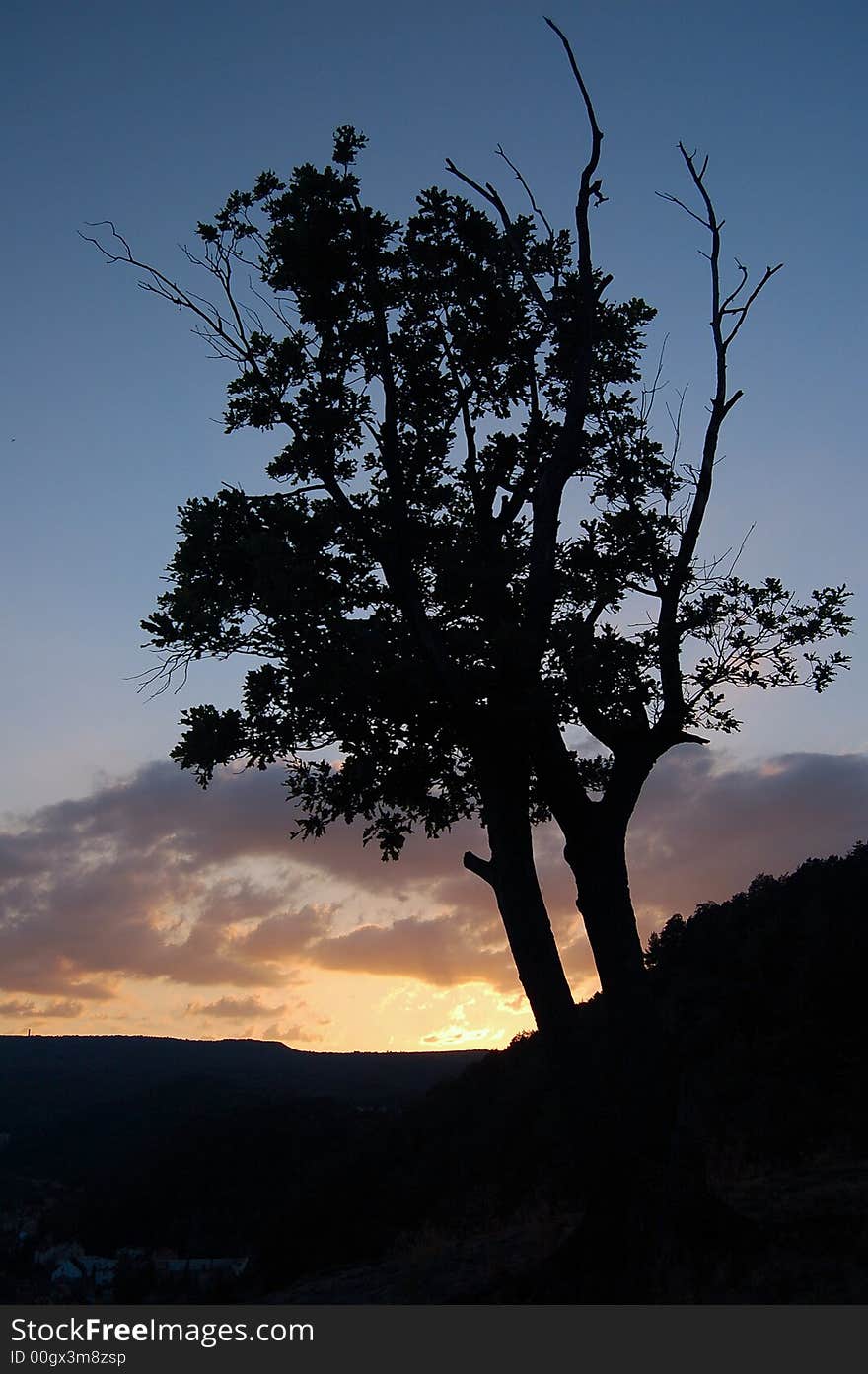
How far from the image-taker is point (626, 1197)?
38.0ft

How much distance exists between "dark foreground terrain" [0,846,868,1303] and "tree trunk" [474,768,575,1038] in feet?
1.79

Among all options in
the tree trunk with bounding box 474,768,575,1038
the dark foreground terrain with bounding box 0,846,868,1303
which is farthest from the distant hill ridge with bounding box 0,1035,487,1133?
the tree trunk with bounding box 474,768,575,1038

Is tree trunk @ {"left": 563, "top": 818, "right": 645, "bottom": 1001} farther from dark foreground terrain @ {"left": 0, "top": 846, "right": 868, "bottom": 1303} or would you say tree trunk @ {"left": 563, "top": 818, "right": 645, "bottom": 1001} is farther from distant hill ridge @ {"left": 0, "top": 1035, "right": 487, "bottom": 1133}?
distant hill ridge @ {"left": 0, "top": 1035, "right": 487, "bottom": 1133}

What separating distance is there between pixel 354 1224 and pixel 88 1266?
14.5m

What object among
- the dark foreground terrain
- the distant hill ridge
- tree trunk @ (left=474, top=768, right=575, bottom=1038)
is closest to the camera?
the dark foreground terrain

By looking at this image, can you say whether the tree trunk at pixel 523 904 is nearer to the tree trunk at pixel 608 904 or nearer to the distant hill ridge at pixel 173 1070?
the tree trunk at pixel 608 904

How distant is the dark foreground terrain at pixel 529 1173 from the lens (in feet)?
39.3

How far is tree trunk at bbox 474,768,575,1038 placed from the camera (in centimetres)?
1258

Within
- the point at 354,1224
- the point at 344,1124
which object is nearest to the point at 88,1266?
the point at 354,1224

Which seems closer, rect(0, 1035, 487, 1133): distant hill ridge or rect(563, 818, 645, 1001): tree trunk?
rect(563, 818, 645, 1001): tree trunk

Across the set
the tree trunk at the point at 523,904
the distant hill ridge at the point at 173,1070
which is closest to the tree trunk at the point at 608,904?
the tree trunk at the point at 523,904

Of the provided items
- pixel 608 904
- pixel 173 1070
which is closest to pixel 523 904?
pixel 608 904

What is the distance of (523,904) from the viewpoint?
13023 mm
